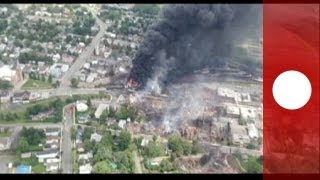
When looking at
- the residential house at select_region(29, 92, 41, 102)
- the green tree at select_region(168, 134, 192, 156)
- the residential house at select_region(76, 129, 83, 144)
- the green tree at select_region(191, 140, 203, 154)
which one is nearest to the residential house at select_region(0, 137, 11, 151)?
the residential house at select_region(29, 92, 41, 102)

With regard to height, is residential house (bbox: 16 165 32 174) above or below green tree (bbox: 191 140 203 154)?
below

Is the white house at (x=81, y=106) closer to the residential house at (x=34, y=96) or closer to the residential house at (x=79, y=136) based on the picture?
the residential house at (x=79, y=136)

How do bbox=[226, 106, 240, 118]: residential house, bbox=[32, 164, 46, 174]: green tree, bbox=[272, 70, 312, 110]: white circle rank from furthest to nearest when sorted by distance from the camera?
bbox=[226, 106, 240, 118]: residential house, bbox=[32, 164, 46, 174]: green tree, bbox=[272, 70, 312, 110]: white circle

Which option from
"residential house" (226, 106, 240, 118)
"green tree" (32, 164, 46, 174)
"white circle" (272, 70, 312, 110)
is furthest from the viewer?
"residential house" (226, 106, 240, 118)

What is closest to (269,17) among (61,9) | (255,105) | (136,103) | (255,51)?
(255,51)

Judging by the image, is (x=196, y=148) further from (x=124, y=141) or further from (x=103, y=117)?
(x=103, y=117)

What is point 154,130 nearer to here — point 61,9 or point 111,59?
point 111,59

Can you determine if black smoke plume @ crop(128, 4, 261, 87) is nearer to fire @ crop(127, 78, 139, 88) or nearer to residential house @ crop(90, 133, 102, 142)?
fire @ crop(127, 78, 139, 88)

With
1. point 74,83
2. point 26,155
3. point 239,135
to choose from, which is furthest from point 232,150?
point 26,155
